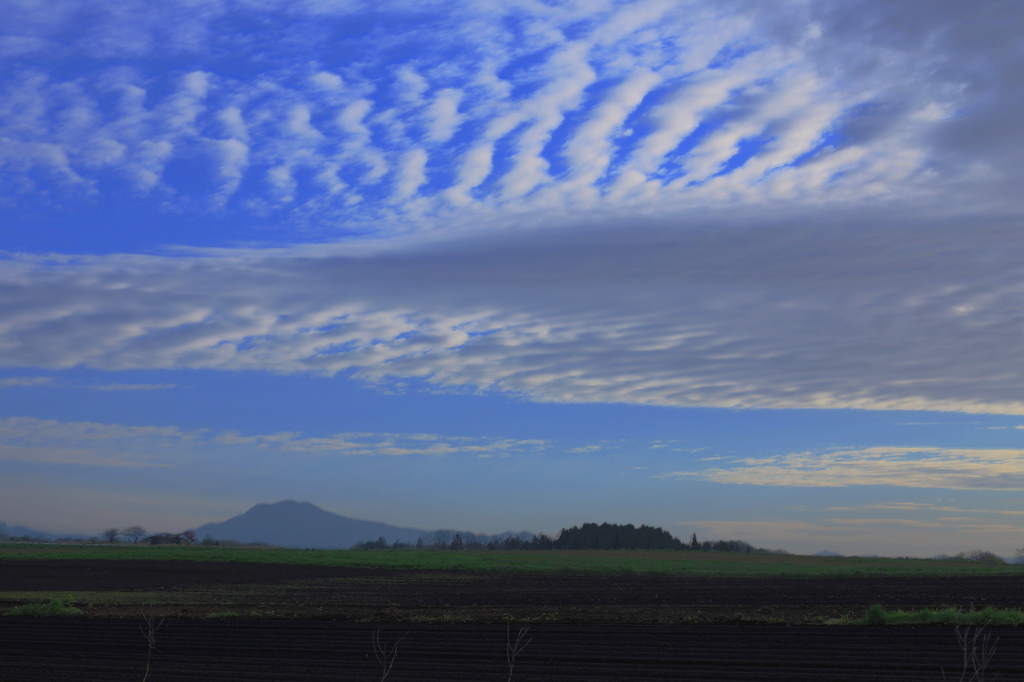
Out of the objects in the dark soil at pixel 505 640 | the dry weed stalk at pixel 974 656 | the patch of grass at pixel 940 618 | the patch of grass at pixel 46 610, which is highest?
the dry weed stalk at pixel 974 656

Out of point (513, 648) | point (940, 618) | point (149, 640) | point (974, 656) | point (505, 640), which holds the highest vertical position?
point (974, 656)

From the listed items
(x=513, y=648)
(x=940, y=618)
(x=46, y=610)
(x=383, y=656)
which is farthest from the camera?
(x=46, y=610)

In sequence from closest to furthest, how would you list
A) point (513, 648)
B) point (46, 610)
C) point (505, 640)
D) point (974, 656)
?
point (974, 656)
point (513, 648)
point (505, 640)
point (46, 610)

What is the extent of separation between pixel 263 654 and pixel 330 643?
2.35 meters

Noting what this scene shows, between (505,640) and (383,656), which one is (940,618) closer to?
(505,640)

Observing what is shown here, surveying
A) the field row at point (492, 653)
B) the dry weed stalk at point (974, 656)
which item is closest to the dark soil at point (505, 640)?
the field row at point (492, 653)

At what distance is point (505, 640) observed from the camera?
23.2m

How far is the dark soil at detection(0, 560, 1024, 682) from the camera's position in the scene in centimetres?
1836

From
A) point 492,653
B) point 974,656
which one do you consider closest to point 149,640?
point 492,653

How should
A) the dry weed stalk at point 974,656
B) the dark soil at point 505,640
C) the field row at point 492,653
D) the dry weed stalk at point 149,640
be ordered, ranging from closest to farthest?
A: 1. the dry weed stalk at point 974,656
2. the dry weed stalk at point 149,640
3. the field row at point 492,653
4. the dark soil at point 505,640

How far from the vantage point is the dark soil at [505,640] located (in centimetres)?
1836

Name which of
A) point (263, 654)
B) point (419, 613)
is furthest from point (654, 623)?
point (263, 654)

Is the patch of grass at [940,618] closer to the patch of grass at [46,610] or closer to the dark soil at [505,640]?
the dark soil at [505,640]

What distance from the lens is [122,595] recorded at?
44031 millimetres
